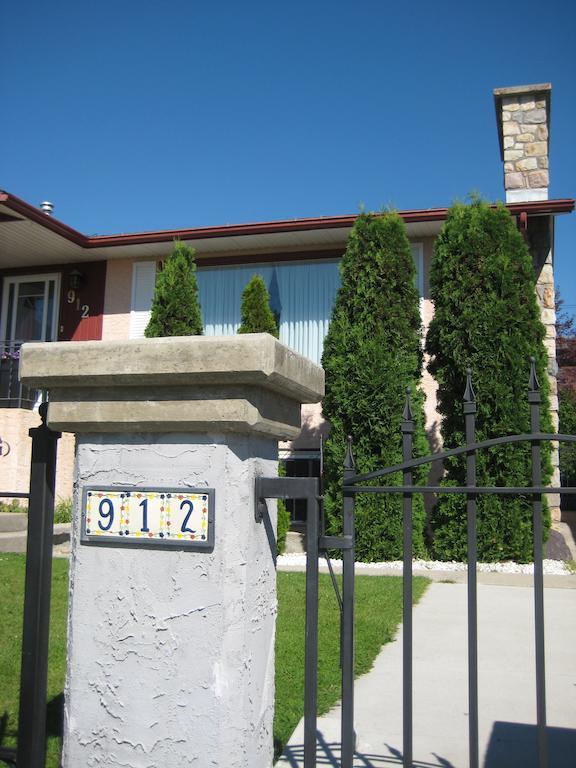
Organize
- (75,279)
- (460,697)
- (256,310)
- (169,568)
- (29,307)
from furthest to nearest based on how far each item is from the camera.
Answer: (29,307) → (75,279) → (256,310) → (460,697) → (169,568)

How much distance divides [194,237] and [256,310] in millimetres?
2017

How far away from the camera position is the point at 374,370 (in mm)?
9773

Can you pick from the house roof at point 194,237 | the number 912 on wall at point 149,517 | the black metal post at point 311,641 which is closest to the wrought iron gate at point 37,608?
the number 912 on wall at point 149,517

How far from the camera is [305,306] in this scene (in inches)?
501

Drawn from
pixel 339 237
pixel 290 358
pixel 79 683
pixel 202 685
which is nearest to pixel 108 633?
pixel 79 683

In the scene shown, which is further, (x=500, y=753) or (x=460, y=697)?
(x=460, y=697)

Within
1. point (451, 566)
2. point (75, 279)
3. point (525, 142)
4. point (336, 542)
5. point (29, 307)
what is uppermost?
point (525, 142)

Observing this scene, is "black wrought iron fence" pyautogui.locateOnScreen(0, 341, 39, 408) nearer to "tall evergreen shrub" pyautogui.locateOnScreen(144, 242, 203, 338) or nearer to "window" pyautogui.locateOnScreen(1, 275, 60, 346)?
"window" pyautogui.locateOnScreen(1, 275, 60, 346)

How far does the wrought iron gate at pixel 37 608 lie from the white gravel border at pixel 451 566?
6565 millimetres

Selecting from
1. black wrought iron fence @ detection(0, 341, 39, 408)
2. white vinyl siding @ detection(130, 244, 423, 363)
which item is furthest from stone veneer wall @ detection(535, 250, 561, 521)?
black wrought iron fence @ detection(0, 341, 39, 408)

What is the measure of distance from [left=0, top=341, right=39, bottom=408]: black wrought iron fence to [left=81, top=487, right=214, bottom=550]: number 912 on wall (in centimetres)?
1058

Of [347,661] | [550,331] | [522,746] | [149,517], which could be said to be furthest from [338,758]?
[550,331]

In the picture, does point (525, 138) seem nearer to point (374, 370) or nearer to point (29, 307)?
point (374, 370)

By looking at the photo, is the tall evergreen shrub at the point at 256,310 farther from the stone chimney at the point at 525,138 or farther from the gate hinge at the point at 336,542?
the gate hinge at the point at 336,542
